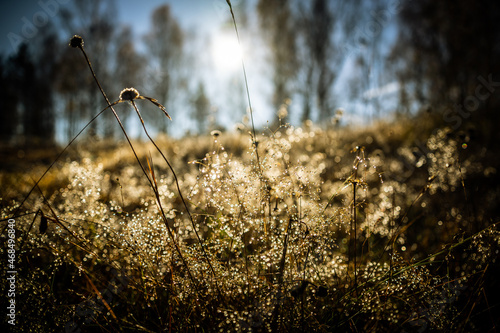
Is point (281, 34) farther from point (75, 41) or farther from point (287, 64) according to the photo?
point (75, 41)

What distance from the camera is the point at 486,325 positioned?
109 cm

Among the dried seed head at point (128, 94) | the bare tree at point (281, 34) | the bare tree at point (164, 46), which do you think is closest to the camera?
the dried seed head at point (128, 94)

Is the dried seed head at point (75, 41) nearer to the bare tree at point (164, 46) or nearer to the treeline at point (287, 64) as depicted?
the treeline at point (287, 64)

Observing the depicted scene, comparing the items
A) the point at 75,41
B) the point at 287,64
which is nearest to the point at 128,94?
the point at 75,41

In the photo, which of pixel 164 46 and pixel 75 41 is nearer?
pixel 75 41

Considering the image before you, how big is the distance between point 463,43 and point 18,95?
28751 mm

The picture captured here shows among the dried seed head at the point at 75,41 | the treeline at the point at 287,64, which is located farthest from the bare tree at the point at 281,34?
the dried seed head at the point at 75,41

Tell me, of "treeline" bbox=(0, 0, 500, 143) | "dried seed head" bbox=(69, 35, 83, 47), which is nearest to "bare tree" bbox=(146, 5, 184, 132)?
"treeline" bbox=(0, 0, 500, 143)

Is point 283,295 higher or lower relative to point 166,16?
lower

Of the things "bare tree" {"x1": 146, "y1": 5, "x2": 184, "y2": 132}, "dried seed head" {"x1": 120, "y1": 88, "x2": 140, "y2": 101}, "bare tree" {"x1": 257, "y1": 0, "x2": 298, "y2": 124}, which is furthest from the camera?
"bare tree" {"x1": 146, "y1": 5, "x2": 184, "y2": 132}

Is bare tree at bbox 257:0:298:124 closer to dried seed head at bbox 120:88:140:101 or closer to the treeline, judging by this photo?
the treeline

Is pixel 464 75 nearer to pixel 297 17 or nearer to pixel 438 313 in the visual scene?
pixel 297 17

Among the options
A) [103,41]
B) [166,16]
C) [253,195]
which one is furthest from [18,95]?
[253,195]

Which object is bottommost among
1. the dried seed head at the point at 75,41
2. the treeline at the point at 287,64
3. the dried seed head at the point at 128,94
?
the dried seed head at the point at 128,94
